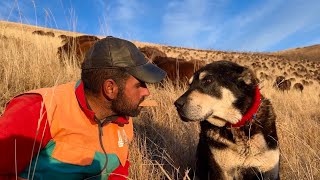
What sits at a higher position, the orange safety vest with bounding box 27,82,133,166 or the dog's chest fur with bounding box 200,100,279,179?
the orange safety vest with bounding box 27,82,133,166

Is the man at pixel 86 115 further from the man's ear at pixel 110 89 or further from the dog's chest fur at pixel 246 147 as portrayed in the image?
the dog's chest fur at pixel 246 147

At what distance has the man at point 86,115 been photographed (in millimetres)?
2715

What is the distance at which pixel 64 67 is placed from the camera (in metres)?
6.76

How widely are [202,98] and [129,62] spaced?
1.12 metres

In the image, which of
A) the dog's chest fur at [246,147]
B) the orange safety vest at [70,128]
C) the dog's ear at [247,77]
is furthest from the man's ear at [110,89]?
the dog's ear at [247,77]

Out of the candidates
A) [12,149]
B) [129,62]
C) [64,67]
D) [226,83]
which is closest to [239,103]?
[226,83]

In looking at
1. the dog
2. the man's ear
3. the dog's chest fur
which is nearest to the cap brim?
the man's ear

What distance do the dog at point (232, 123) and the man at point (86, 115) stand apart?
2.72ft

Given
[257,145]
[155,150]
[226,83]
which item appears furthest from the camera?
[155,150]

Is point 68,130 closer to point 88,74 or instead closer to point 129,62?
point 88,74

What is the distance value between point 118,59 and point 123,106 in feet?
1.30

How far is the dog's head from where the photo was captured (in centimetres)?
391

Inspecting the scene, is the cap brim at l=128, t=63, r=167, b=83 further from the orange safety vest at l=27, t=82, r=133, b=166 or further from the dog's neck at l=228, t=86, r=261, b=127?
the dog's neck at l=228, t=86, r=261, b=127

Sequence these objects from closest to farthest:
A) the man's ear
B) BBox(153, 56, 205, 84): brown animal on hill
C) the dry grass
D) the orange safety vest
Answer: the orange safety vest
the man's ear
the dry grass
BBox(153, 56, 205, 84): brown animal on hill
